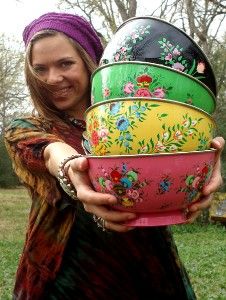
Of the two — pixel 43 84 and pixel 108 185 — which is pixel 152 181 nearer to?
pixel 108 185

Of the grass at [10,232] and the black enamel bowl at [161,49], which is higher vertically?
the black enamel bowl at [161,49]

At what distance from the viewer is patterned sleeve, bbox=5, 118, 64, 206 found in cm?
133

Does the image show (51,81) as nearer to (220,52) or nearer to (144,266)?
(144,266)

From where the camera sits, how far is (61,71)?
1502 millimetres

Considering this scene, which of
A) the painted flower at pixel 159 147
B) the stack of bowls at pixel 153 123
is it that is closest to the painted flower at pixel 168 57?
the stack of bowls at pixel 153 123

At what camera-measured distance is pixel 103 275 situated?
4.79 ft

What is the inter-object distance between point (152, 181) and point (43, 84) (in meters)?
0.57

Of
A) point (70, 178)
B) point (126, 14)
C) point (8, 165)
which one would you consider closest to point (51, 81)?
point (70, 178)

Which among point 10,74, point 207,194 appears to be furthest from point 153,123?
point 10,74

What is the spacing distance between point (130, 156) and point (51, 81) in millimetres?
530

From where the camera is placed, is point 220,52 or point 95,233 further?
point 220,52

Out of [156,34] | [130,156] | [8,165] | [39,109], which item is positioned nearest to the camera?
[130,156]

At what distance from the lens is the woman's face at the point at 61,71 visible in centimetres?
147

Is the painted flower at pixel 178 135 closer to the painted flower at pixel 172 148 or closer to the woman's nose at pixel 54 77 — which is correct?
the painted flower at pixel 172 148
